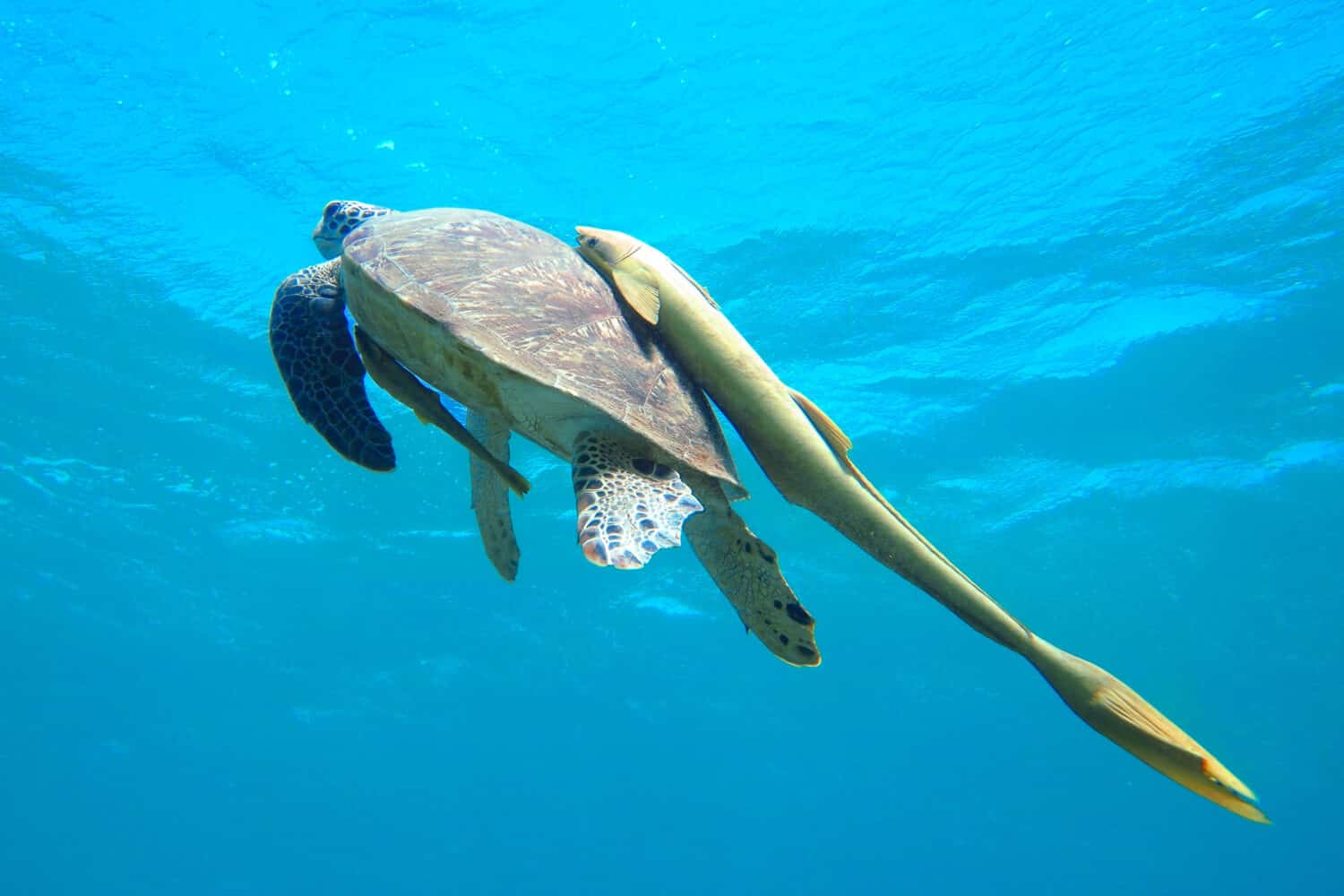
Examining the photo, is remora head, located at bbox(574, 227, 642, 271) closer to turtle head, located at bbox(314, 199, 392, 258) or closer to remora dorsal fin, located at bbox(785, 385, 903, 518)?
remora dorsal fin, located at bbox(785, 385, 903, 518)

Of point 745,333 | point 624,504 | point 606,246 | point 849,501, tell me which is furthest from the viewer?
point 745,333

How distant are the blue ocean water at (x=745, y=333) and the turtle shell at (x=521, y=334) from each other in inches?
274

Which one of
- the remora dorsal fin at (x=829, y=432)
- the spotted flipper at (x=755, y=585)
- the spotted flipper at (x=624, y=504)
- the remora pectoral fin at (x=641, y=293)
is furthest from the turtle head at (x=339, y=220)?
the remora dorsal fin at (x=829, y=432)

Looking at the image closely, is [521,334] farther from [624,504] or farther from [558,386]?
[624,504]

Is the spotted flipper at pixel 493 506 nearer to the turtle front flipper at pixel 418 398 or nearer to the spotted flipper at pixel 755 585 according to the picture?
the turtle front flipper at pixel 418 398

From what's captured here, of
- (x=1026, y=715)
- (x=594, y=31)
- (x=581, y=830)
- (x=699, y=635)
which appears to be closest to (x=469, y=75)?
(x=594, y=31)

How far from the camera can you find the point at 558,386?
86.4 inches

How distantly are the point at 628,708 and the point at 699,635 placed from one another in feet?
36.7

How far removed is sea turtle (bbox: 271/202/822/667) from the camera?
7.34ft

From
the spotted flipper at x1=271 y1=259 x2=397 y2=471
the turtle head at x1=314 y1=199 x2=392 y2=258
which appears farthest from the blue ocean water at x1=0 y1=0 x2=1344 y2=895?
the spotted flipper at x1=271 y1=259 x2=397 y2=471

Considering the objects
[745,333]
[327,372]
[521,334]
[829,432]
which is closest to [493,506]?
[327,372]

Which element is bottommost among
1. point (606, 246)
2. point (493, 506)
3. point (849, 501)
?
point (849, 501)

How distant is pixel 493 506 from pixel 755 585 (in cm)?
156

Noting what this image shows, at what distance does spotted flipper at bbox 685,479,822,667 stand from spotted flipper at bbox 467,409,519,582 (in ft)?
3.95
